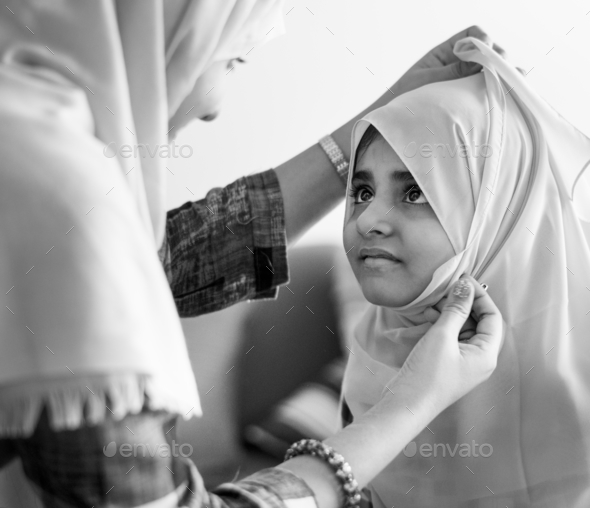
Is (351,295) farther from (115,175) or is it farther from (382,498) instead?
(115,175)

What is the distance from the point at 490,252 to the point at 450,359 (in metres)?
0.32

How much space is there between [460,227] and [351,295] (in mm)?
715

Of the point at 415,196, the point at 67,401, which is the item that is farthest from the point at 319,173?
the point at 67,401

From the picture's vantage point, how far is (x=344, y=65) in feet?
4.99

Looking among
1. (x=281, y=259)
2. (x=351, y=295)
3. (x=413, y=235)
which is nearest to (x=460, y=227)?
(x=413, y=235)

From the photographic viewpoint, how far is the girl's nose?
3.32ft

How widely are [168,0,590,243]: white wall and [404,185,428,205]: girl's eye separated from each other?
57 cm

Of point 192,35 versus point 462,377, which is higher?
point 192,35

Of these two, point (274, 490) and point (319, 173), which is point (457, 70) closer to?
point (319, 173)

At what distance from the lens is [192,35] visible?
2.59ft

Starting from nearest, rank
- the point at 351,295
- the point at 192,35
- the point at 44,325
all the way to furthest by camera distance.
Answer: the point at 44,325 < the point at 192,35 < the point at 351,295

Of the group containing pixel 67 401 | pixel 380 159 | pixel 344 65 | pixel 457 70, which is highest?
pixel 344 65

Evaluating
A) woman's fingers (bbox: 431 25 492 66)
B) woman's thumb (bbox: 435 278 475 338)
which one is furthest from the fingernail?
woman's fingers (bbox: 431 25 492 66)

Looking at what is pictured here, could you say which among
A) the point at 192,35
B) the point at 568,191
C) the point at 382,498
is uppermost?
the point at 192,35
